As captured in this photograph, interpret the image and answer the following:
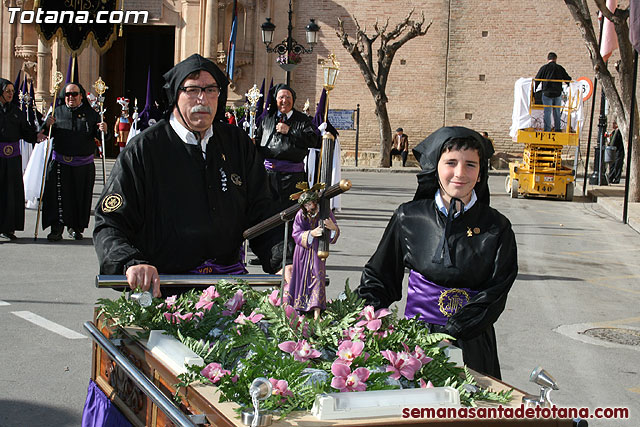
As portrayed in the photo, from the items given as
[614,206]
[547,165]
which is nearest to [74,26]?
[614,206]

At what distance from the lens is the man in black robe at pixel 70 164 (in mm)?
12766

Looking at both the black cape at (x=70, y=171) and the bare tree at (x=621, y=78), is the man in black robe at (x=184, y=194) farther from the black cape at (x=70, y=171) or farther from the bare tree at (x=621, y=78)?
the bare tree at (x=621, y=78)

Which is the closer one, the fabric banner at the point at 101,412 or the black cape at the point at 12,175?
the fabric banner at the point at 101,412

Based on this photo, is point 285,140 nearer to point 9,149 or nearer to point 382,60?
point 9,149

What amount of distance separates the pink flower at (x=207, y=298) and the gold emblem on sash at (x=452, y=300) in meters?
1.06

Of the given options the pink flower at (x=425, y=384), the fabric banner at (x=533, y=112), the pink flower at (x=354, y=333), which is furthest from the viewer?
the fabric banner at (x=533, y=112)

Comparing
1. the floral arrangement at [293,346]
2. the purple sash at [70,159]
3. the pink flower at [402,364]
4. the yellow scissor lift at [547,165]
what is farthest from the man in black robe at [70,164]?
the yellow scissor lift at [547,165]

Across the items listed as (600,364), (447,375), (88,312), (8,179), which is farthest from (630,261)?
(447,375)

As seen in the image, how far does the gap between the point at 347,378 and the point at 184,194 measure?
1.79 m

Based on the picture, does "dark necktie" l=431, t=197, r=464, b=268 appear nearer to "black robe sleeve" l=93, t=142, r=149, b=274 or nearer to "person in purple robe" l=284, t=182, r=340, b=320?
"person in purple robe" l=284, t=182, r=340, b=320

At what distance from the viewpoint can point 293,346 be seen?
2838mm

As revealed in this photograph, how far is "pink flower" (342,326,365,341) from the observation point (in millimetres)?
2973

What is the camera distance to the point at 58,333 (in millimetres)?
7445

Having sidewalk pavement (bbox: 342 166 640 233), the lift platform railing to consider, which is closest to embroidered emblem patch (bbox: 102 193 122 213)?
sidewalk pavement (bbox: 342 166 640 233)
